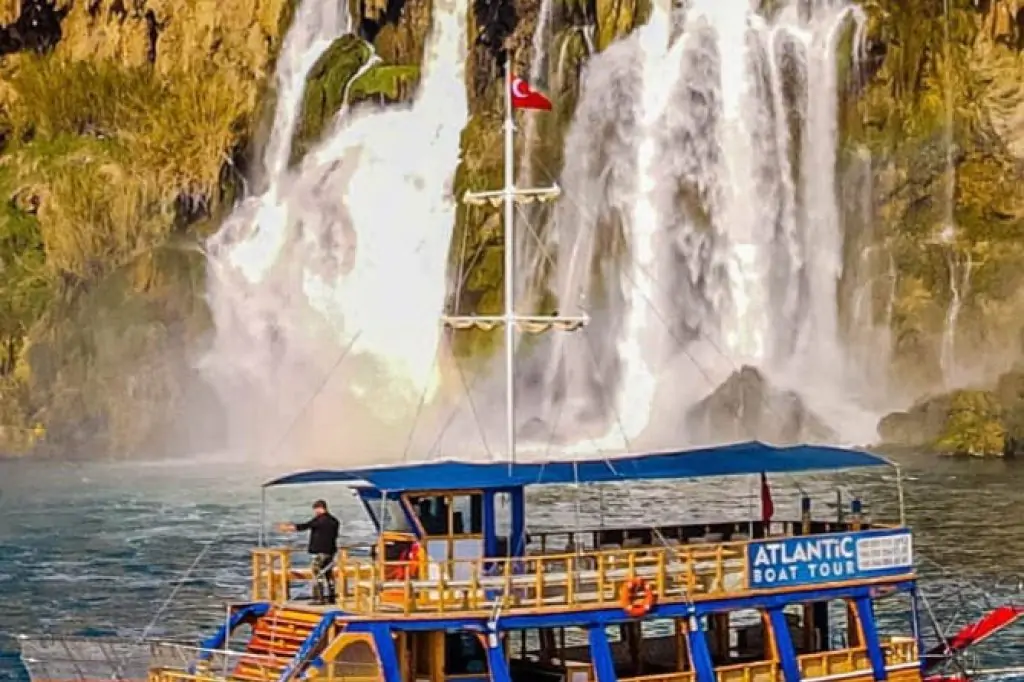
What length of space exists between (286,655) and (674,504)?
4585 centimetres

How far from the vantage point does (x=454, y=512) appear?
28.6m

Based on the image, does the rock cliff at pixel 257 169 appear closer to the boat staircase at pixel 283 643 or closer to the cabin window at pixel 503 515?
the cabin window at pixel 503 515

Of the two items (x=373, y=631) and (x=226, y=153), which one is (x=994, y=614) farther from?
(x=226, y=153)

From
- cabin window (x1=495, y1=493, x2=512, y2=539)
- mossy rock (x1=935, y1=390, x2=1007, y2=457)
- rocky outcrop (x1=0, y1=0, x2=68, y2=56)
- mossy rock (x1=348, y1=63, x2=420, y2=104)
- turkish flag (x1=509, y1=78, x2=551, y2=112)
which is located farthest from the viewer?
rocky outcrop (x1=0, y1=0, x2=68, y2=56)

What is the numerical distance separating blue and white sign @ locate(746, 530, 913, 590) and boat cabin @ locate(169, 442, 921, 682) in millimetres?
24

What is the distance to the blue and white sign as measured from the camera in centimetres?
2856

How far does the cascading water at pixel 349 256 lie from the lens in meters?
118

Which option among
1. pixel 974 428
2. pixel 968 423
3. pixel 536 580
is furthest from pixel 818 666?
pixel 968 423

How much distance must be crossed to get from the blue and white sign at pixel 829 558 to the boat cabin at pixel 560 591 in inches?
0.9

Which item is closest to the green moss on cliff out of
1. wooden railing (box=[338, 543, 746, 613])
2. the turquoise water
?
the turquoise water

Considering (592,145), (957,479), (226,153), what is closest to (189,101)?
(226,153)

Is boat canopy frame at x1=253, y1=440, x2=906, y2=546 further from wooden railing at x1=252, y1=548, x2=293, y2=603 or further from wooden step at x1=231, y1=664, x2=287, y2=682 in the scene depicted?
wooden step at x1=231, y1=664, x2=287, y2=682

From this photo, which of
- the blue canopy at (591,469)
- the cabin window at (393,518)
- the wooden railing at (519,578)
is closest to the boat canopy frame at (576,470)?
the blue canopy at (591,469)

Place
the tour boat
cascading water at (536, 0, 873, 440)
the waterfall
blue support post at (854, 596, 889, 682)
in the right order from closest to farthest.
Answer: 1. the tour boat
2. blue support post at (854, 596, 889, 682)
3. cascading water at (536, 0, 873, 440)
4. the waterfall
